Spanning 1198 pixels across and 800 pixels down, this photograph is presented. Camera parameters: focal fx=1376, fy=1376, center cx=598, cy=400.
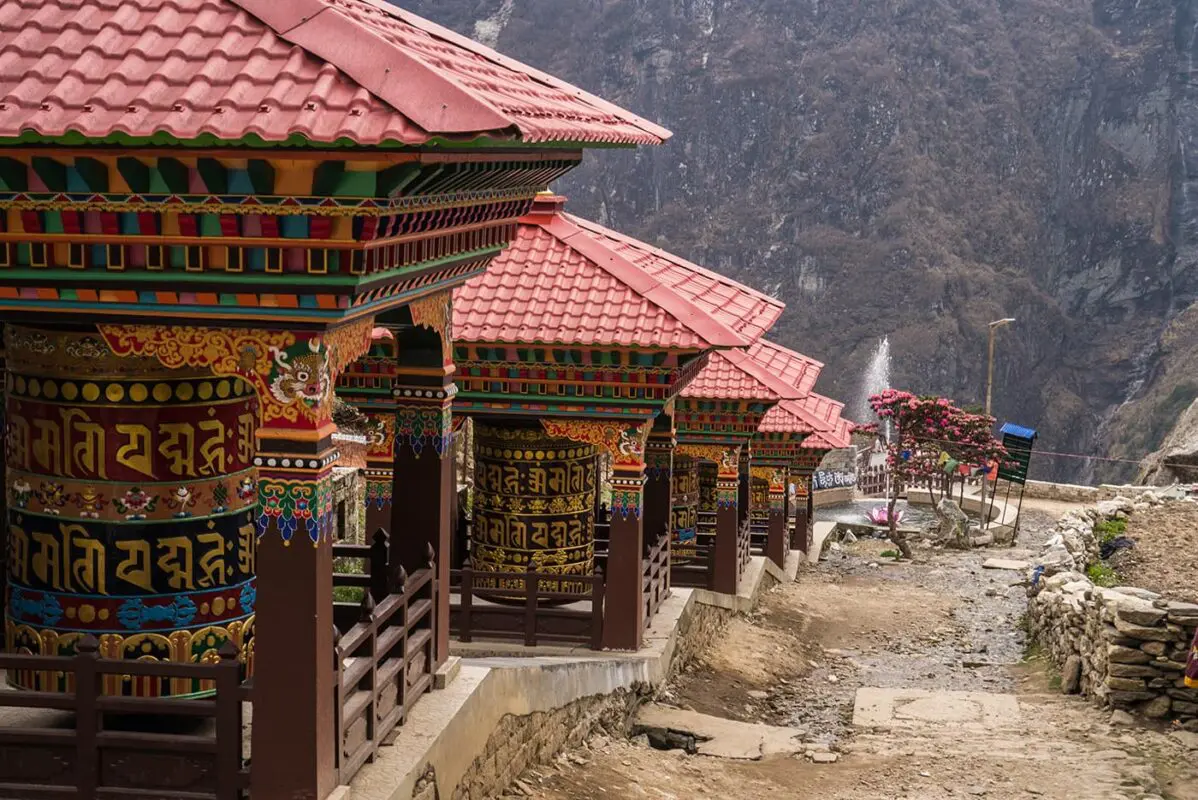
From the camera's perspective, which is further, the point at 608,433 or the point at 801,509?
the point at 801,509

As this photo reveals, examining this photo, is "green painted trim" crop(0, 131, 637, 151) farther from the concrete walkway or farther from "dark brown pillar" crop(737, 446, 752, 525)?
"dark brown pillar" crop(737, 446, 752, 525)

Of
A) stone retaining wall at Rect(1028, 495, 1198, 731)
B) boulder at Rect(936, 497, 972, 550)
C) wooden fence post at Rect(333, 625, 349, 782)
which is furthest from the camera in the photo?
boulder at Rect(936, 497, 972, 550)

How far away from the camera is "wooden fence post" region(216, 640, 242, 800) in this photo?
16.6ft

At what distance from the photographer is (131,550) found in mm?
5863

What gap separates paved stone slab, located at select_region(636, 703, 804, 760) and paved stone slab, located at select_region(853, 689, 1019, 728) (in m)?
1.10

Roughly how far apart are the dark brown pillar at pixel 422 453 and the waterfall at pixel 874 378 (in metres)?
73.9

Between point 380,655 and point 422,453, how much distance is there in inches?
50.3

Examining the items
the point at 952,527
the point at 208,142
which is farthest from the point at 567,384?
the point at 952,527

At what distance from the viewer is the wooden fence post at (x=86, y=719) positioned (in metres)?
5.12

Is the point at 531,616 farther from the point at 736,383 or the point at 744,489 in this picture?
the point at 744,489

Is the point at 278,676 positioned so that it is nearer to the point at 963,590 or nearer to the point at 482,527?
the point at 482,527

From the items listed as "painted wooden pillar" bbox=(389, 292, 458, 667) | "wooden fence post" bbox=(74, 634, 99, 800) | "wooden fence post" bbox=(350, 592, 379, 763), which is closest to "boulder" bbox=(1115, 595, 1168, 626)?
"painted wooden pillar" bbox=(389, 292, 458, 667)

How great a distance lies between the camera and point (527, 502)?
11016 mm

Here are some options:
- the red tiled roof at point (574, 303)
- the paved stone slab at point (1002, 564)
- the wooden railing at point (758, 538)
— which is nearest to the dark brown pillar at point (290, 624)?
the red tiled roof at point (574, 303)
